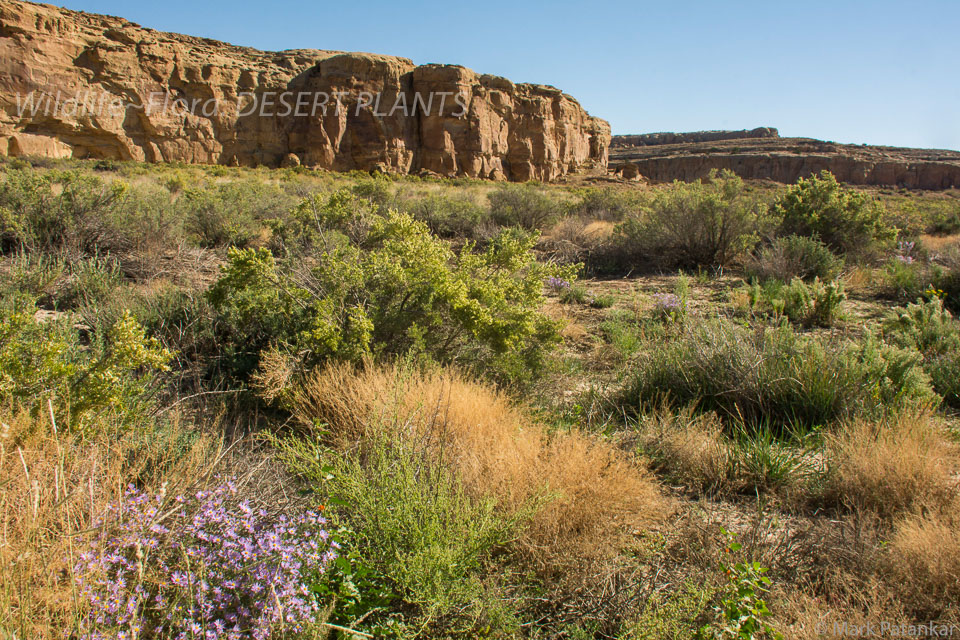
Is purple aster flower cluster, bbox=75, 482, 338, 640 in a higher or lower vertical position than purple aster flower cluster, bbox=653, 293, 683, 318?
lower

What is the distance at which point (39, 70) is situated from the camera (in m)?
32.1

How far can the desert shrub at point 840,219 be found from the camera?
9.70 m

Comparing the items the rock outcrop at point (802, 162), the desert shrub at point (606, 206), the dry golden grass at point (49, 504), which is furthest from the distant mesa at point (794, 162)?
the dry golden grass at point (49, 504)

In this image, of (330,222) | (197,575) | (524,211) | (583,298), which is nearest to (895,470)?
(197,575)

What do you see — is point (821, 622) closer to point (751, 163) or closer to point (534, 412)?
point (534, 412)

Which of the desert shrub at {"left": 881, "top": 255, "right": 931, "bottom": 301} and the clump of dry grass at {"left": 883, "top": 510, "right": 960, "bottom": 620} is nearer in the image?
the clump of dry grass at {"left": 883, "top": 510, "right": 960, "bottom": 620}

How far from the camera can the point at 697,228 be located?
999 centimetres

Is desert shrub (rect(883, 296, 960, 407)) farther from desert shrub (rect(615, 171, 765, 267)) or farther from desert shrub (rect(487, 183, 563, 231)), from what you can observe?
desert shrub (rect(487, 183, 563, 231))

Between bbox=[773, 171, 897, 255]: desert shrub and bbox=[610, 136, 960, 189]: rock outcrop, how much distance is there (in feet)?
161

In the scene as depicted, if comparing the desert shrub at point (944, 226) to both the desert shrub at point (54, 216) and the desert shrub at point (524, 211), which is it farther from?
the desert shrub at point (54, 216)

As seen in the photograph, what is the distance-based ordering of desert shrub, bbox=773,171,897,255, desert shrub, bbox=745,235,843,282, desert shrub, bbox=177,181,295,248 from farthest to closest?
1. desert shrub, bbox=773,171,897,255
2. desert shrub, bbox=177,181,295,248
3. desert shrub, bbox=745,235,843,282

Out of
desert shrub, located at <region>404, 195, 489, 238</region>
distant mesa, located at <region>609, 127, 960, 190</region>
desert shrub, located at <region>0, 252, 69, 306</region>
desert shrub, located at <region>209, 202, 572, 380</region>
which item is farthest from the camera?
distant mesa, located at <region>609, 127, 960, 190</region>

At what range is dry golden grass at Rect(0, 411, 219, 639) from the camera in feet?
5.28

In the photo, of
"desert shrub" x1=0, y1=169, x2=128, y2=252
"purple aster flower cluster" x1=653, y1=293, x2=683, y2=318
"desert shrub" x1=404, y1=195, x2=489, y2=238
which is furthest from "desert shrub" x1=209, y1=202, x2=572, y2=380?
"desert shrub" x1=404, y1=195, x2=489, y2=238
